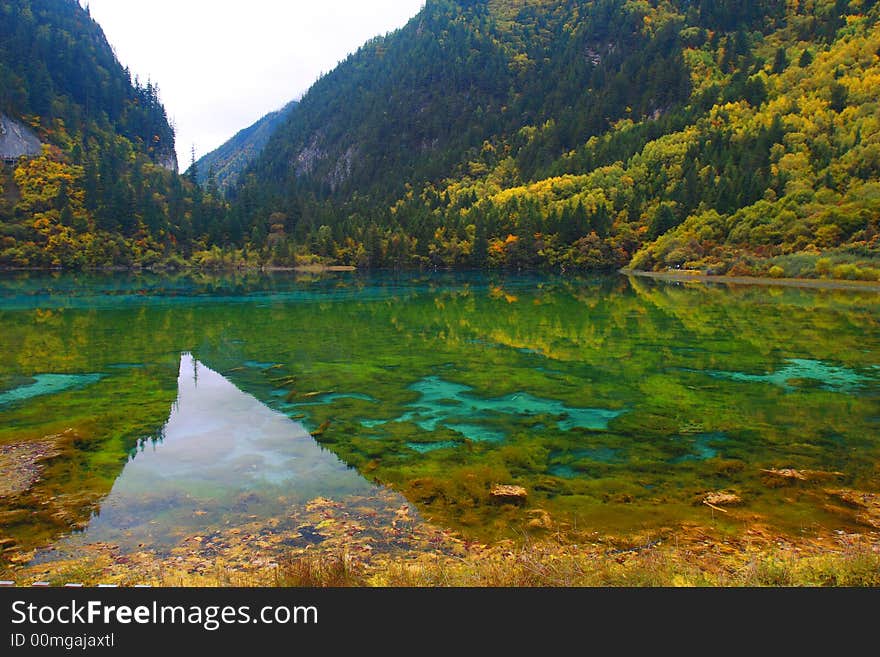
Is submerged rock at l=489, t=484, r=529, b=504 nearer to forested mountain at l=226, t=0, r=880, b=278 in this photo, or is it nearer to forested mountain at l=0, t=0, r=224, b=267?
forested mountain at l=226, t=0, r=880, b=278

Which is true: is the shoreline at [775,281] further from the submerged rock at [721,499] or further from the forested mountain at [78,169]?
the forested mountain at [78,169]

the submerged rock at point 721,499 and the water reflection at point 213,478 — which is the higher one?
the submerged rock at point 721,499

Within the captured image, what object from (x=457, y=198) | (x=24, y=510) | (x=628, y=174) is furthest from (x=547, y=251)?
(x=24, y=510)

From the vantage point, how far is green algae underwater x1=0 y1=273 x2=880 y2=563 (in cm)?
1009

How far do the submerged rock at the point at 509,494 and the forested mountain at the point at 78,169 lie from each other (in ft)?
396

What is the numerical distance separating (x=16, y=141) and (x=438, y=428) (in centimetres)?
16922

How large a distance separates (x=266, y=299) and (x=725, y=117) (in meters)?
133

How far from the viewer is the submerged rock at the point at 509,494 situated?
1064 cm

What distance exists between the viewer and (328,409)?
1738cm

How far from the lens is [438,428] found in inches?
612

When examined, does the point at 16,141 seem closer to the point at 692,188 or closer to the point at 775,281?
the point at 692,188

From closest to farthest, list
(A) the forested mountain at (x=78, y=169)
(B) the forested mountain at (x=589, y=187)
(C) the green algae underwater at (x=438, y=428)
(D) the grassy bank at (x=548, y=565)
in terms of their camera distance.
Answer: (D) the grassy bank at (x=548, y=565), (C) the green algae underwater at (x=438, y=428), (B) the forested mountain at (x=589, y=187), (A) the forested mountain at (x=78, y=169)

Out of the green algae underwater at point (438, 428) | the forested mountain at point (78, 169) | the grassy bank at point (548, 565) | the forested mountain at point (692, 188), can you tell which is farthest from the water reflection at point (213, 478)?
the forested mountain at point (78, 169)

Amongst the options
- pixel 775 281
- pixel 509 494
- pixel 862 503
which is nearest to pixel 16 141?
pixel 775 281
